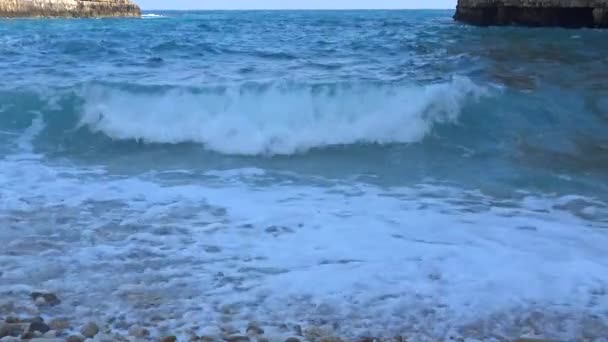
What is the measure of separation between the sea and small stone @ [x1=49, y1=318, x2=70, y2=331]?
5 cm

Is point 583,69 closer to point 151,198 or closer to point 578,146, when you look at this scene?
point 578,146

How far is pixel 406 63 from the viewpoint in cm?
1217

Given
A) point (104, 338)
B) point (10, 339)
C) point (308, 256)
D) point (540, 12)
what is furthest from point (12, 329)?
point (540, 12)

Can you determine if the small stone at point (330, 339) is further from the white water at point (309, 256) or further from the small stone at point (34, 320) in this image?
the small stone at point (34, 320)

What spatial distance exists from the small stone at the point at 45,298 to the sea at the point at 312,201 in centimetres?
4

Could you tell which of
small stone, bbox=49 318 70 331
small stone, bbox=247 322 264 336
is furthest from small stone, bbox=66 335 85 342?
small stone, bbox=247 322 264 336

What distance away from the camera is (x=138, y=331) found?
2869 mm

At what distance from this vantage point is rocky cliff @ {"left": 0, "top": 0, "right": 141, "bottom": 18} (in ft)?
146

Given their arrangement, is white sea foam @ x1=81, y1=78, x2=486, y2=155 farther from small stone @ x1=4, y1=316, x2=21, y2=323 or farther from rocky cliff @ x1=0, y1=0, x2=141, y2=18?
rocky cliff @ x1=0, y1=0, x2=141, y2=18

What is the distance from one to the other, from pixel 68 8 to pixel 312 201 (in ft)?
165

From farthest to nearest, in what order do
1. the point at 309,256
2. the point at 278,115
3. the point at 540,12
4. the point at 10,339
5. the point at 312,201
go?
1. the point at 540,12
2. the point at 278,115
3. the point at 312,201
4. the point at 309,256
5. the point at 10,339

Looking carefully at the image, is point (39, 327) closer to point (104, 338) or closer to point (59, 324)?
point (59, 324)

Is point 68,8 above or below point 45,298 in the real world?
above

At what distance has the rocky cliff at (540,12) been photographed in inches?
934
